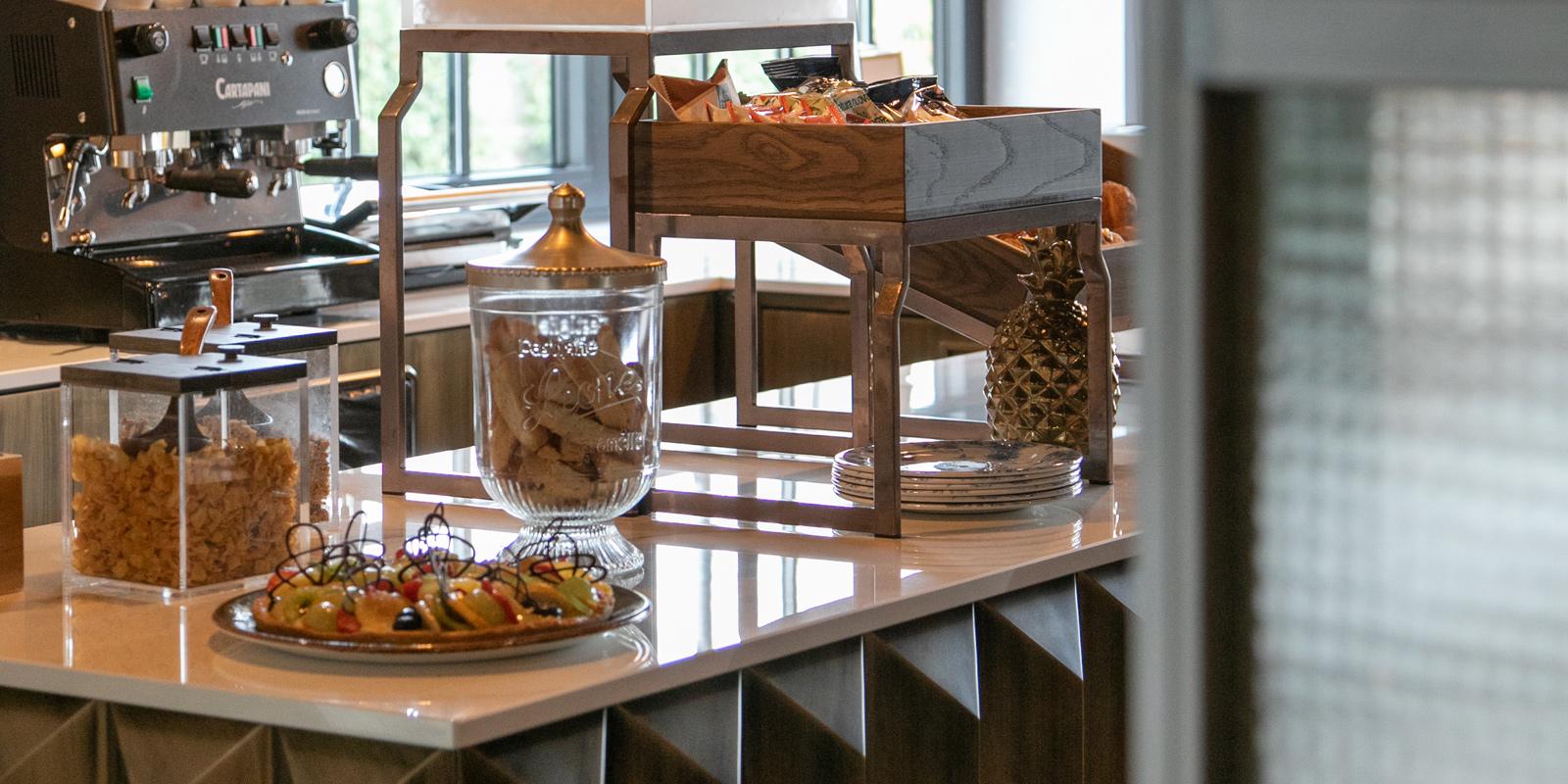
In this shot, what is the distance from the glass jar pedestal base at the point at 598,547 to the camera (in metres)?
Answer: 1.46

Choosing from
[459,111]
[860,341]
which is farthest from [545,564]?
[459,111]

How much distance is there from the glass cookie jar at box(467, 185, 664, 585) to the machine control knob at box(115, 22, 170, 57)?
1.38m

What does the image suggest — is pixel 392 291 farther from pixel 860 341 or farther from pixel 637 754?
pixel 637 754

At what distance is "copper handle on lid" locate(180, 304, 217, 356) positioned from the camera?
4.98 ft

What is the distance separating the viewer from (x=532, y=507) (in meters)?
1.44

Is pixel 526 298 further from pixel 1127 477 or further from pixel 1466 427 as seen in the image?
pixel 1466 427

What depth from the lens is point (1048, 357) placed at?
1.90 m

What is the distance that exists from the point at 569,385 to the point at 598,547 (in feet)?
0.44

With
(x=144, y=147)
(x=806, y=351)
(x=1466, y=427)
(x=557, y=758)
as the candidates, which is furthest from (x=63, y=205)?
(x=1466, y=427)

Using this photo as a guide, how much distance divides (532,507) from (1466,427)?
3.75ft

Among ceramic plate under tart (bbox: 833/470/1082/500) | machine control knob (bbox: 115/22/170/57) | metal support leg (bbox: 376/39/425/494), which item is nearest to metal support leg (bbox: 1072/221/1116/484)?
ceramic plate under tart (bbox: 833/470/1082/500)

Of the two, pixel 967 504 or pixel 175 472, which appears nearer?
pixel 175 472

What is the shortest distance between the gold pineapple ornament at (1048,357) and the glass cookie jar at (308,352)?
0.68 metres

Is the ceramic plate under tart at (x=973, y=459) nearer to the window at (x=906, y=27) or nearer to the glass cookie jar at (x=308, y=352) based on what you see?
the glass cookie jar at (x=308, y=352)
